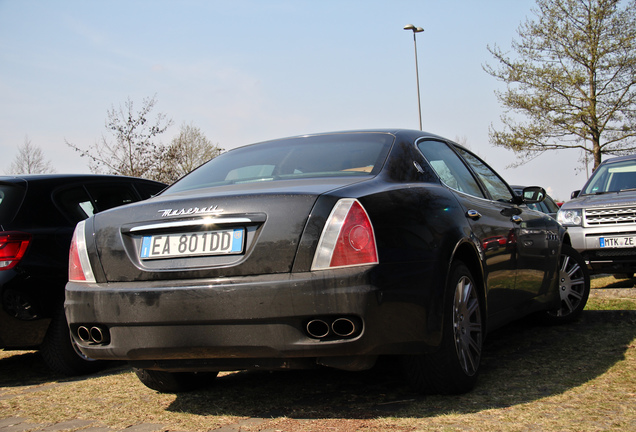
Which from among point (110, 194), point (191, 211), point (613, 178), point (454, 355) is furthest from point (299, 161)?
point (613, 178)

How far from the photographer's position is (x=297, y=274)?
10.2ft

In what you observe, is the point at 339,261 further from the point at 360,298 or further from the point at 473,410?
the point at 473,410

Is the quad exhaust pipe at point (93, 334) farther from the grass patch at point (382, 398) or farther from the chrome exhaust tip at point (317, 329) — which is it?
the chrome exhaust tip at point (317, 329)

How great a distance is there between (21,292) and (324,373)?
2.26 meters

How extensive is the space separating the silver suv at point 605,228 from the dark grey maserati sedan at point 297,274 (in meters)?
5.07

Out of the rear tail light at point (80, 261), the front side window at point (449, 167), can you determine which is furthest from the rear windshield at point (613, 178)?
the rear tail light at point (80, 261)

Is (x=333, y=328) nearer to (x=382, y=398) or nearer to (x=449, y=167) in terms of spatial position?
(x=382, y=398)

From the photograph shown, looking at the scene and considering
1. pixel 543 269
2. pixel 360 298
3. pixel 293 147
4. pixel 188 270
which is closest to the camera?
pixel 360 298

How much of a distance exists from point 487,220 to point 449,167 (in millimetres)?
415

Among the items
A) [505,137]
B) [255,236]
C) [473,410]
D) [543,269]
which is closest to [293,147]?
[255,236]

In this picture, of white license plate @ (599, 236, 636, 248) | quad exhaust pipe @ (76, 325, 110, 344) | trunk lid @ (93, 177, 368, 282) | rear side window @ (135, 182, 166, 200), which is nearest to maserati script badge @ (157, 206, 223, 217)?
trunk lid @ (93, 177, 368, 282)

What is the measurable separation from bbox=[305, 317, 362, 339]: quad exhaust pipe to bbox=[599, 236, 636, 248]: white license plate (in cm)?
633

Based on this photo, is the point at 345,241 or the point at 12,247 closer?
the point at 345,241

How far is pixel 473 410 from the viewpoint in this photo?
338 cm
